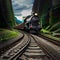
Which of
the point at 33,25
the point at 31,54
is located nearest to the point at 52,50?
the point at 31,54

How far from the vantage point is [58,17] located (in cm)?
3866

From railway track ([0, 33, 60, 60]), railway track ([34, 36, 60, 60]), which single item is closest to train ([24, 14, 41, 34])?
railway track ([34, 36, 60, 60])

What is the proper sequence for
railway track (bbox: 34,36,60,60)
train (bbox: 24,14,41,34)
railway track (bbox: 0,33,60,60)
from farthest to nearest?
train (bbox: 24,14,41,34), railway track (bbox: 34,36,60,60), railway track (bbox: 0,33,60,60)

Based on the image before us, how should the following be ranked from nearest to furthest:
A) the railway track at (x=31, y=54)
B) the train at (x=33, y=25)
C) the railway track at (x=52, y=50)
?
the railway track at (x=31, y=54) < the railway track at (x=52, y=50) < the train at (x=33, y=25)

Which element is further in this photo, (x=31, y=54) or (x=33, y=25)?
(x=33, y=25)

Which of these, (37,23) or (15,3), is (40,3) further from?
(15,3)

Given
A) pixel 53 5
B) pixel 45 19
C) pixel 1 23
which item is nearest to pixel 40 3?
pixel 45 19

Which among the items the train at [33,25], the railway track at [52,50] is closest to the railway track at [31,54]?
the railway track at [52,50]

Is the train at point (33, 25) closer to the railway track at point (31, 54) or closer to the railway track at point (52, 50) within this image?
the railway track at point (52, 50)

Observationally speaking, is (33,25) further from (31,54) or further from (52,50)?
(31,54)

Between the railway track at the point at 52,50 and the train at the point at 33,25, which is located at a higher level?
the train at the point at 33,25

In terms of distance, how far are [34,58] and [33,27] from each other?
93.1 ft

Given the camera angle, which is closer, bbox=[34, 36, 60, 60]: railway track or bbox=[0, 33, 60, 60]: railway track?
bbox=[0, 33, 60, 60]: railway track

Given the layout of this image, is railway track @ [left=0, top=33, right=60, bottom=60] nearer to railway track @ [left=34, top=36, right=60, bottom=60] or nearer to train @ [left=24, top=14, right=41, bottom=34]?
railway track @ [left=34, top=36, right=60, bottom=60]
